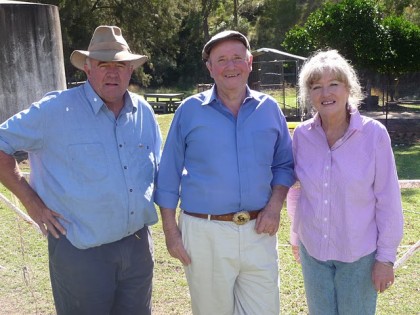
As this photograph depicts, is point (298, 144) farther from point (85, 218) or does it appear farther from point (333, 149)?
point (85, 218)

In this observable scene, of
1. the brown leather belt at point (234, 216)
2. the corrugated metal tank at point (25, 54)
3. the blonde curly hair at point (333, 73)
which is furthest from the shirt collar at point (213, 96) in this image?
the corrugated metal tank at point (25, 54)

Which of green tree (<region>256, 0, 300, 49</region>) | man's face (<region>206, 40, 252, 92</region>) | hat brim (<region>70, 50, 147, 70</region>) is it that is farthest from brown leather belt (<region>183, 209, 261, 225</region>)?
green tree (<region>256, 0, 300, 49</region>)

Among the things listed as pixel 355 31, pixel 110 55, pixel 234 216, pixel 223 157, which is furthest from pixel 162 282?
pixel 355 31

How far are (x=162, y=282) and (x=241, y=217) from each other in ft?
7.07

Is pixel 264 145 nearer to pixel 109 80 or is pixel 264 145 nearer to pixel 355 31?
pixel 109 80

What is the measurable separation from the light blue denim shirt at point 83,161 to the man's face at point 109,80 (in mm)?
43

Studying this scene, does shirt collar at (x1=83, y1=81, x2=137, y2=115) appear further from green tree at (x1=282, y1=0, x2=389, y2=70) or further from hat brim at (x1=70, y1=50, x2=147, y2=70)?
green tree at (x1=282, y1=0, x2=389, y2=70)

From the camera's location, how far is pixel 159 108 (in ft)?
74.3

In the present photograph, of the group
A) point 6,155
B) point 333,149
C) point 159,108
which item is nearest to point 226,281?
point 333,149

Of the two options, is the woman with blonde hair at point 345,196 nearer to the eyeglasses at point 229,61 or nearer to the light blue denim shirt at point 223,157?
the light blue denim shirt at point 223,157

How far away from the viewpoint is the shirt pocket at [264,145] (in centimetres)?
286

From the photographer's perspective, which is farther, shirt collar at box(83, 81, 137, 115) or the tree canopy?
the tree canopy

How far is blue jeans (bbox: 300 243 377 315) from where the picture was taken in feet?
8.89

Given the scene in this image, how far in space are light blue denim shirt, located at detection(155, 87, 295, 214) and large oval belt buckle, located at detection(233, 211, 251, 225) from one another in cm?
3
